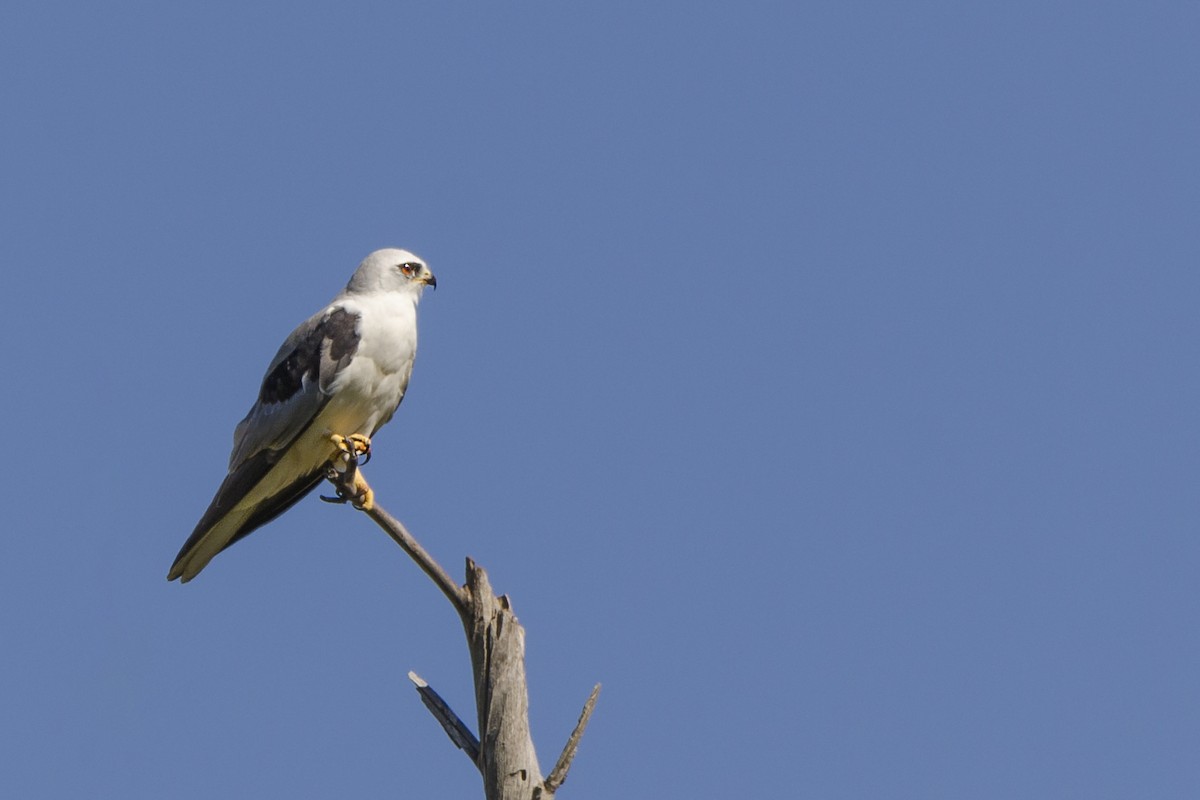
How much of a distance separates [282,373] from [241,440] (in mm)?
529

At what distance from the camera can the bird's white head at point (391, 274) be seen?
27.5ft

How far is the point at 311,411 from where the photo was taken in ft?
25.5

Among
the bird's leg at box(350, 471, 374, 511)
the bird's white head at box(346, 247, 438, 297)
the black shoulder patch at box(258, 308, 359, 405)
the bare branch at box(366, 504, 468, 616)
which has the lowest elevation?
the bare branch at box(366, 504, 468, 616)

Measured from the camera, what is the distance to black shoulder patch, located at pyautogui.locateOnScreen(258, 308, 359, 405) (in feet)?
25.5

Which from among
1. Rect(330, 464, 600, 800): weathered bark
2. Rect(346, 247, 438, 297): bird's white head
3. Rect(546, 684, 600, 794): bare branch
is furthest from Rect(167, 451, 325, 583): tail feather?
Rect(546, 684, 600, 794): bare branch

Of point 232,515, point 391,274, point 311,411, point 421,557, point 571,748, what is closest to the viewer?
point 571,748

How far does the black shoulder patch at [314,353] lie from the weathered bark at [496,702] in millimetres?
1908

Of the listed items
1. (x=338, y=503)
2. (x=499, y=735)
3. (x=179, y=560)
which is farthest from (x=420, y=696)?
(x=179, y=560)

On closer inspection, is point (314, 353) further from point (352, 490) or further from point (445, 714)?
point (445, 714)

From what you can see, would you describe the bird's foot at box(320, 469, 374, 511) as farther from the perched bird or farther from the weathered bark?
the weathered bark

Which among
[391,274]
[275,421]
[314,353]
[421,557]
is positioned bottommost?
[421,557]

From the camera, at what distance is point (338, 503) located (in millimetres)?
7363

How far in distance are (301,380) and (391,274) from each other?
0.96 m

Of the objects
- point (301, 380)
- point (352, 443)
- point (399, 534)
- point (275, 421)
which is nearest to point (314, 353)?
point (301, 380)
